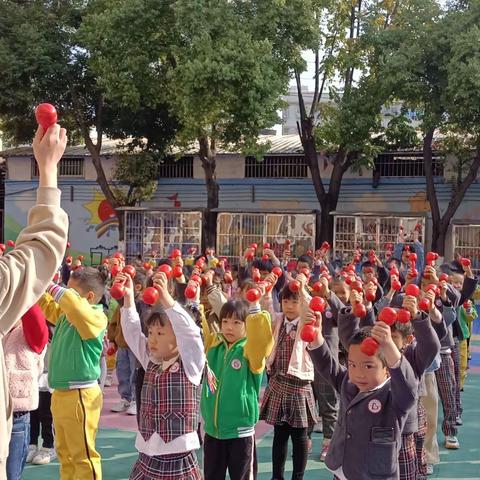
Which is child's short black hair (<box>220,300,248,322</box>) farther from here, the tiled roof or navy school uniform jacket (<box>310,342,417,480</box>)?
the tiled roof

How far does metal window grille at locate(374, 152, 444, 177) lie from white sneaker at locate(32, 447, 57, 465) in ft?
49.0

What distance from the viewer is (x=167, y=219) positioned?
1919cm

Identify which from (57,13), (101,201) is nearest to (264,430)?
(57,13)

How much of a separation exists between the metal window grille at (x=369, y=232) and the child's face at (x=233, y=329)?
1234 cm

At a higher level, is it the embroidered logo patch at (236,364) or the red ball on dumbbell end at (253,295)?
the red ball on dumbbell end at (253,295)

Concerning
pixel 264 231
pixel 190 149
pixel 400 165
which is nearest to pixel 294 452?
pixel 264 231

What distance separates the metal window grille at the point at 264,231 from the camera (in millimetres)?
18469

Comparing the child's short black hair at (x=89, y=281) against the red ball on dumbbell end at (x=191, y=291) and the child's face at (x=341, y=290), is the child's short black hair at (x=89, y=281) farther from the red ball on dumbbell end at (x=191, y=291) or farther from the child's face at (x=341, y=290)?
the child's face at (x=341, y=290)

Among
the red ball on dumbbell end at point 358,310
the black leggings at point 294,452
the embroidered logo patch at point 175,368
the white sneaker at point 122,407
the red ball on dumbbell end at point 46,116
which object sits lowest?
the white sneaker at point 122,407

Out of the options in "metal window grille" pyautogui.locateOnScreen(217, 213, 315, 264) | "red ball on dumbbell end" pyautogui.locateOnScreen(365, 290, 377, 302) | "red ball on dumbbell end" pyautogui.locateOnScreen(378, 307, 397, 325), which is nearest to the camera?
"red ball on dumbbell end" pyautogui.locateOnScreen(378, 307, 397, 325)

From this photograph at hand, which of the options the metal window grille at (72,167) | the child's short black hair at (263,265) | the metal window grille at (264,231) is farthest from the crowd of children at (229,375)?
the metal window grille at (72,167)

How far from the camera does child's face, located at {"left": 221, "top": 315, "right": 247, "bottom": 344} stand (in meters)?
4.63

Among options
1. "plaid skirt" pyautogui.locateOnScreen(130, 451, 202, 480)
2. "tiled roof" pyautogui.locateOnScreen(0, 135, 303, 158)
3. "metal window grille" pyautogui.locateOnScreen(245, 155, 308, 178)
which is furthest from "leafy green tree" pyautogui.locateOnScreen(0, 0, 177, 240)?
"plaid skirt" pyautogui.locateOnScreen(130, 451, 202, 480)

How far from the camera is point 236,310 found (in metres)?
4.63
